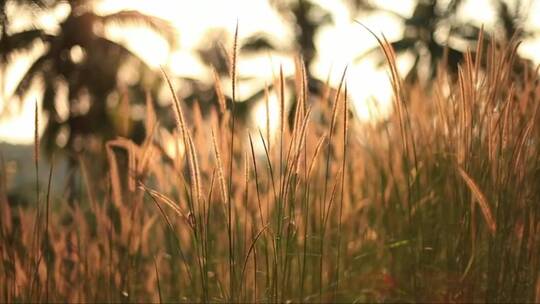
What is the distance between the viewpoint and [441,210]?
224 centimetres

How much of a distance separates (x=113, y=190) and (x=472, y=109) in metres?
0.94

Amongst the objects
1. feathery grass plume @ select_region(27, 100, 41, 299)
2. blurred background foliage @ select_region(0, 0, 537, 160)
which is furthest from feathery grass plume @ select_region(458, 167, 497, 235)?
blurred background foliage @ select_region(0, 0, 537, 160)

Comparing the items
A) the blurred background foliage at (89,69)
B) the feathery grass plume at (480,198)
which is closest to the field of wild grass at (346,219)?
the feathery grass plume at (480,198)

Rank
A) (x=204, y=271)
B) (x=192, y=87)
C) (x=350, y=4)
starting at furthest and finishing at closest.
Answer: (x=192, y=87), (x=350, y=4), (x=204, y=271)

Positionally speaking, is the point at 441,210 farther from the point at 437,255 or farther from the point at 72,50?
the point at 72,50

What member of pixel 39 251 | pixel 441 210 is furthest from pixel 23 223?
pixel 441 210

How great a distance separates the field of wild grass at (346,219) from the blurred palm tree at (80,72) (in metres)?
15.6

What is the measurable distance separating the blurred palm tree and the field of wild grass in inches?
613

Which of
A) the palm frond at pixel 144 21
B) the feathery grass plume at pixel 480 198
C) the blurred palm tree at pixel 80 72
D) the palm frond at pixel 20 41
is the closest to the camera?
the feathery grass plume at pixel 480 198

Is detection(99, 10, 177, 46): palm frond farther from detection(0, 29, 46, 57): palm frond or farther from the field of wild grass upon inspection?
the field of wild grass

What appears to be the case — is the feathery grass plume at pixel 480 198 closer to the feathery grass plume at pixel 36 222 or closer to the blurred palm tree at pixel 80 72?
the feathery grass plume at pixel 36 222

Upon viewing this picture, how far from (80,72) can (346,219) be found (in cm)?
1708

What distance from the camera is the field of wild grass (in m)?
1.67

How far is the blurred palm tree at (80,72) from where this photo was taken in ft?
59.9
